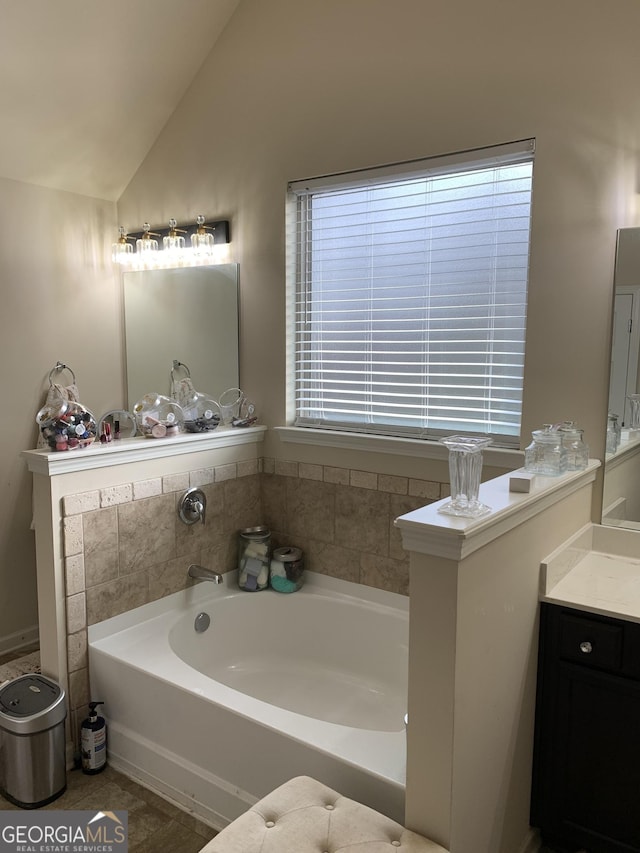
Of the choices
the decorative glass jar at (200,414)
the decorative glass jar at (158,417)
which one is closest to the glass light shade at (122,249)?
the decorative glass jar at (200,414)

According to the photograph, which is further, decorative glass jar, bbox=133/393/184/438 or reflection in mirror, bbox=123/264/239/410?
reflection in mirror, bbox=123/264/239/410

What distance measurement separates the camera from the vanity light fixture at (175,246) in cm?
325

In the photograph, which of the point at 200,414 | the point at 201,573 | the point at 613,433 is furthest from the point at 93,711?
the point at 613,433

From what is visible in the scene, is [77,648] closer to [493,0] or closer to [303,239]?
[303,239]

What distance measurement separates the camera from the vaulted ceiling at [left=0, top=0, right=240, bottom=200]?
267 cm

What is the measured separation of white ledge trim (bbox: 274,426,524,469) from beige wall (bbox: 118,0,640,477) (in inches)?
3.3

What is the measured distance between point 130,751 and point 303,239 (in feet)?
7.39

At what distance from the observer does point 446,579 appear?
4.86 ft

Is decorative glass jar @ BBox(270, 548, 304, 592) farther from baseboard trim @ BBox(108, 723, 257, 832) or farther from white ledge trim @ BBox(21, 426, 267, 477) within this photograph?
baseboard trim @ BBox(108, 723, 257, 832)

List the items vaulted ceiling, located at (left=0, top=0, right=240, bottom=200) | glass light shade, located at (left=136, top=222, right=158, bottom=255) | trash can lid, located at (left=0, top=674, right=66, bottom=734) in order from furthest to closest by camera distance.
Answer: glass light shade, located at (left=136, top=222, right=158, bottom=255), vaulted ceiling, located at (left=0, top=0, right=240, bottom=200), trash can lid, located at (left=0, top=674, right=66, bottom=734)

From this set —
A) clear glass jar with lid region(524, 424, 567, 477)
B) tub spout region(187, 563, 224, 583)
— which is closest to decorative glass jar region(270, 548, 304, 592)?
tub spout region(187, 563, 224, 583)

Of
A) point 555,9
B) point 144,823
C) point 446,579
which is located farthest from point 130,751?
point 555,9

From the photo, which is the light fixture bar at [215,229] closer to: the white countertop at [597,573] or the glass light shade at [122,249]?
the glass light shade at [122,249]

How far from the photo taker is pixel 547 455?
6.96ft
